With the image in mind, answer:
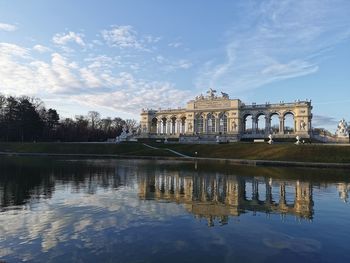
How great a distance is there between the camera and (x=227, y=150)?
7212 centimetres

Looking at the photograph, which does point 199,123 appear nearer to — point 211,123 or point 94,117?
point 211,123

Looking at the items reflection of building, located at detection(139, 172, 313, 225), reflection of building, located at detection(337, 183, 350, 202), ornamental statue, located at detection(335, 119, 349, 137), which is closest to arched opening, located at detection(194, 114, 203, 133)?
ornamental statue, located at detection(335, 119, 349, 137)

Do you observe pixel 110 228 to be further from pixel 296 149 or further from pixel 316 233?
pixel 296 149

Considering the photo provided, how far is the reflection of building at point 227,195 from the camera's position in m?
20.0

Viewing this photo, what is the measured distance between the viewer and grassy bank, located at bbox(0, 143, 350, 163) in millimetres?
57312

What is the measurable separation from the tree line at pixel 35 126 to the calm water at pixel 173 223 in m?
91.1

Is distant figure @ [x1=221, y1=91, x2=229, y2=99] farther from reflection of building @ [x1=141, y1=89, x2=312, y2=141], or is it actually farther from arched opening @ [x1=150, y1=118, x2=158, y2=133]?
arched opening @ [x1=150, y1=118, x2=158, y2=133]

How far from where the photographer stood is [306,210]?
2031cm

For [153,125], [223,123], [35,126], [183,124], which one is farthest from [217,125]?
[35,126]

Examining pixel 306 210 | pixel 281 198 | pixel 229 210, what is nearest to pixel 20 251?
pixel 229 210

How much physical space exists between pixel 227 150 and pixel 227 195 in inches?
1882

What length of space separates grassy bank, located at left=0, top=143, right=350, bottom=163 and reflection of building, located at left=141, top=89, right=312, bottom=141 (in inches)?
959

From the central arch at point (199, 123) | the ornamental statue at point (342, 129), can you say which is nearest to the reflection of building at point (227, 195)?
the ornamental statue at point (342, 129)

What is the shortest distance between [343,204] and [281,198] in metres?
3.68
